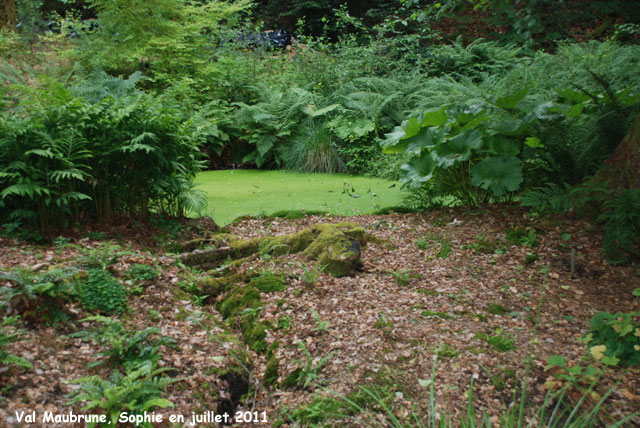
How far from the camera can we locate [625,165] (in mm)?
3129

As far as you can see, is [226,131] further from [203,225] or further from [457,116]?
[457,116]

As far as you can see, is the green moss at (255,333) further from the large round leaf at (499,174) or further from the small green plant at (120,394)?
the large round leaf at (499,174)

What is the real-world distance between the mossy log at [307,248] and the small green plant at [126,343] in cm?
131

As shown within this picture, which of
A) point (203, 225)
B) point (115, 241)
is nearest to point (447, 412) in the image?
point (115, 241)

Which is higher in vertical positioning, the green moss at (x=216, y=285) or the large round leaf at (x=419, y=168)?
the large round leaf at (x=419, y=168)

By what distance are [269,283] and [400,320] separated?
105 centimetres

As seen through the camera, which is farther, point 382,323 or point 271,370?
point 382,323

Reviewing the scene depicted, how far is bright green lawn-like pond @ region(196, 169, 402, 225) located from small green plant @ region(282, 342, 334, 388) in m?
2.83

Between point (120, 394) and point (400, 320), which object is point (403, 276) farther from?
point (120, 394)

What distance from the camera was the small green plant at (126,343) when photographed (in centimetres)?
214

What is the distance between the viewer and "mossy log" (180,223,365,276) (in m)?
3.36

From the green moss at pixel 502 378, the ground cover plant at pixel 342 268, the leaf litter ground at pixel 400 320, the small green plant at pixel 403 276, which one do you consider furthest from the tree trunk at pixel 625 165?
the green moss at pixel 502 378

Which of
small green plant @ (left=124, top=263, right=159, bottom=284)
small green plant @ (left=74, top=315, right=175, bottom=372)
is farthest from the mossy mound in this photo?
small green plant @ (left=74, top=315, right=175, bottom=372)

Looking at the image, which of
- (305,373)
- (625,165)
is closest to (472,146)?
(625,165)
